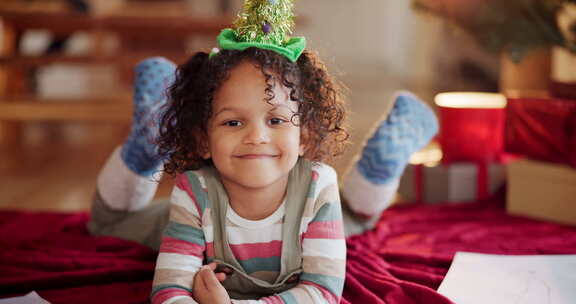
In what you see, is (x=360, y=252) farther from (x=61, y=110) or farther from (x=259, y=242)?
(x=61, y=110)

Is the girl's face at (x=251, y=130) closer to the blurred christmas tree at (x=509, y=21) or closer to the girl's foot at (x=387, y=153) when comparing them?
the girl's foot at (x=387, y=153)

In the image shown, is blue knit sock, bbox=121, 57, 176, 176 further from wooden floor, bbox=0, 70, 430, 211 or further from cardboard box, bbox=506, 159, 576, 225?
cardboard box, bbox=506, 159, 576, 225

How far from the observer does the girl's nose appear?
820 mm

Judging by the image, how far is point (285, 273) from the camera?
2.87 ft

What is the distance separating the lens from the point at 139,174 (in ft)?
4.03

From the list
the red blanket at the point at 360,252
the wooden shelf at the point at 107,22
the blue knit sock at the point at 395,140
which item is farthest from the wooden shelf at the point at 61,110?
the blue knit sock at the point at 395,140

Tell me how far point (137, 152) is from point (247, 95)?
474mm

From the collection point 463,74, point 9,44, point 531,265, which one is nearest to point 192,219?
point 531,265

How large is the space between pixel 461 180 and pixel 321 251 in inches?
34.8

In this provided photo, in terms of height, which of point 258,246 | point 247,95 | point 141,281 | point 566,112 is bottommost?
point 141,281

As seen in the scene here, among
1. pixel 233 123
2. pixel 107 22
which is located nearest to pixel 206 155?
pixel 233 123

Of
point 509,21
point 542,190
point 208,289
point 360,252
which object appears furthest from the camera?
point 509,21

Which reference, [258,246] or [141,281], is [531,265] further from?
[141,281]

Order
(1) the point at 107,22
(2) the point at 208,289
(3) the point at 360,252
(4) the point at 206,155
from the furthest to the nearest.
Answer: (1) the point at 107,22 < (3) the point at 360,252 < (4) the point at 206,155 < (2) the point at 208,289
